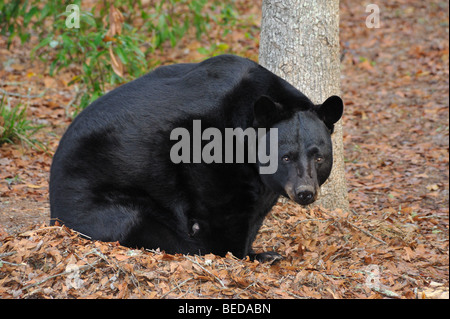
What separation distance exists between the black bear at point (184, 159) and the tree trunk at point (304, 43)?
4.18 feet

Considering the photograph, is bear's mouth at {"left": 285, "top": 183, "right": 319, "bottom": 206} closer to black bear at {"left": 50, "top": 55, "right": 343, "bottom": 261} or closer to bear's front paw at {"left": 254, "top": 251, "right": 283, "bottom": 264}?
black bear at {"left": 50, "top": 55, "right": 343, "bottom": 261}

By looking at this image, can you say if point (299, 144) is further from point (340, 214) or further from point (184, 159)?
point (340, 214)

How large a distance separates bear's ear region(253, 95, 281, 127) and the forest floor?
1.05 m

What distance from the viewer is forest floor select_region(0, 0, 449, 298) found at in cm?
352

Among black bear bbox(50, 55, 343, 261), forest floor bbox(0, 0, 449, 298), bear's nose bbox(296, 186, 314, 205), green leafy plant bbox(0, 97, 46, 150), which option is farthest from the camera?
green leafy plant bbox(0, 97, 46, 150)

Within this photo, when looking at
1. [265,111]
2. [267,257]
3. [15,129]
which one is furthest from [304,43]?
[15,129]

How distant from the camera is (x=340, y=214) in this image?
5.50 metres

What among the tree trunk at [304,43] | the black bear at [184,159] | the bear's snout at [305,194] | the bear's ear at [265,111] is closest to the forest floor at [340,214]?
the black bear at [184,159]

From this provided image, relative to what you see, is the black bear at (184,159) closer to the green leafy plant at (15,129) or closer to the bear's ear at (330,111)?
the bear's ear at (330,111)

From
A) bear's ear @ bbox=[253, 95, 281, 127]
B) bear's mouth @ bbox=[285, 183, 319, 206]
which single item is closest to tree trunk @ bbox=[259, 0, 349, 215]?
bear's ear @ bbox=[253, 95, 281, 127]

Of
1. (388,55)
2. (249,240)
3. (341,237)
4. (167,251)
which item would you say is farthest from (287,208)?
(388,55)

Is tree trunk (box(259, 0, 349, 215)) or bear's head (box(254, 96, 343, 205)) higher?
tree trunk (box(259, 0, 349, 215))

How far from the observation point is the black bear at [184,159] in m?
4.04

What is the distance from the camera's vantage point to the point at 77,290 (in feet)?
11.1
